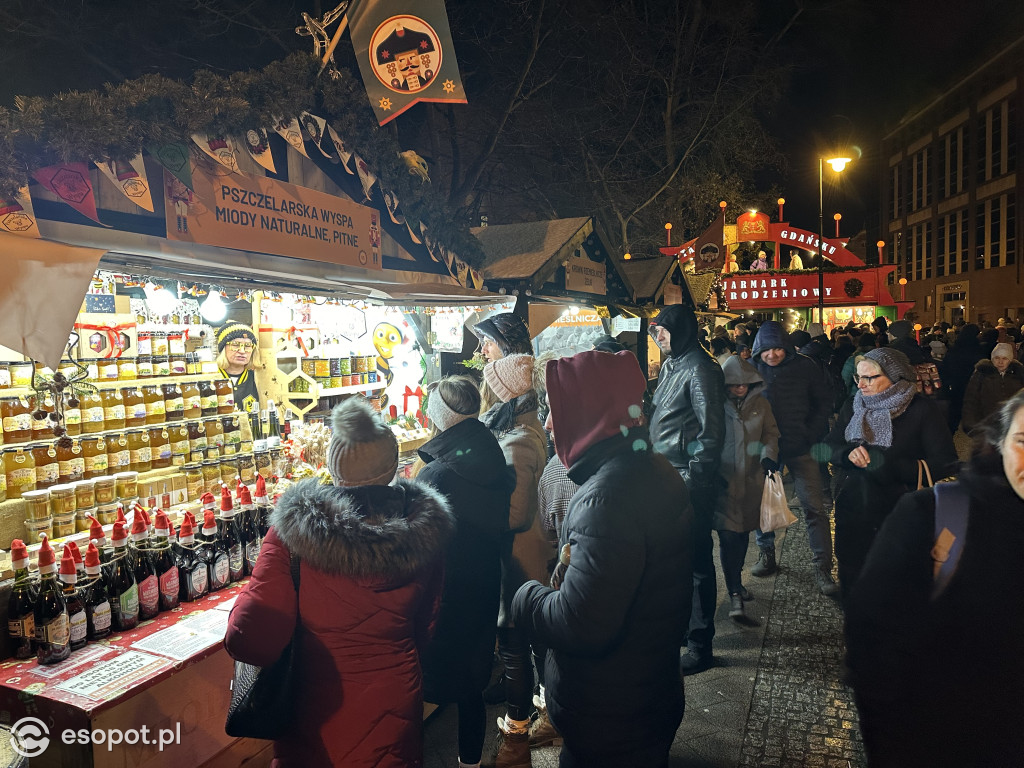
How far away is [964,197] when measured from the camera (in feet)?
146

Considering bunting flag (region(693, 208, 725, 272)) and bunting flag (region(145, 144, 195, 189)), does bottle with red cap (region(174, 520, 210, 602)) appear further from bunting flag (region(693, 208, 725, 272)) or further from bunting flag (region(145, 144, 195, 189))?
bunting flag (region(693, 208, 725, 272))

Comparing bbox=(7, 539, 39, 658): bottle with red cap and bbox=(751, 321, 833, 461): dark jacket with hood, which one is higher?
bbox=(751, 321, 833, 461): dark jacket with hood

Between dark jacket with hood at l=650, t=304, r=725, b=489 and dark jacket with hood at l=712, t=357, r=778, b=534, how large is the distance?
1.89 feet

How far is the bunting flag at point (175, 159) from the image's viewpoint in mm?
3041

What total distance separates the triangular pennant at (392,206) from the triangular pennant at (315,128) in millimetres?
618

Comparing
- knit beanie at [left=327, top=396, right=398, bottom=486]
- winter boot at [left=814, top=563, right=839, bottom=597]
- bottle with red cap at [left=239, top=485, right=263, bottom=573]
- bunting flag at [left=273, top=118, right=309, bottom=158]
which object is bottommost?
winter boot at [left=814, top=563, right=839, bottom=597]

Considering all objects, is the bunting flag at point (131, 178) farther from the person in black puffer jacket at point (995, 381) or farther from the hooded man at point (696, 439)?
the person in black puffer jacket at point (995, 381)

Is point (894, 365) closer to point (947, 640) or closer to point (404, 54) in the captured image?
point (947, 640)

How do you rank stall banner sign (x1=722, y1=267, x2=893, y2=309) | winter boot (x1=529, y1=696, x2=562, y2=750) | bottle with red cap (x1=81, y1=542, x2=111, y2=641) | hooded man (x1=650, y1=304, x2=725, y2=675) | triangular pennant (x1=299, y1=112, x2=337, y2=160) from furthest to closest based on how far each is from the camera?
stall banner sign (x1=722, y1=267, x2=893, y2=309), hooded man (x1=650, y1=304, x2=725, y2=675), triangular pennant (x1=299, y1=112, x2=337, y2=160), winter boot (x1=529, y1=696, x2=562, y2=750), bottle with red cap (x1=81, y1=542, x2=111, y2=641)

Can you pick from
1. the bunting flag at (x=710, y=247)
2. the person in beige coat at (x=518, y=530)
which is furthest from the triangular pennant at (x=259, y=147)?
the bunting flag at (x=710, y=247)

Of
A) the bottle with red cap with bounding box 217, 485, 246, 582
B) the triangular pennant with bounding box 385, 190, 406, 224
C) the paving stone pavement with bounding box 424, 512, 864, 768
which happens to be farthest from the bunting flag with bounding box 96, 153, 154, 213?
the paving stone pavement with bounding box 424, 512, 864, 768

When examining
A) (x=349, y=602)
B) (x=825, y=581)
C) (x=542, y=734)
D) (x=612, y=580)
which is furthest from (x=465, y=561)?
(x=825, y=581)

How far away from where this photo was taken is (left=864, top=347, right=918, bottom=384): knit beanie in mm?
3988

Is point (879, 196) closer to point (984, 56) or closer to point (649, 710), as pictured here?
point (984, 56)
